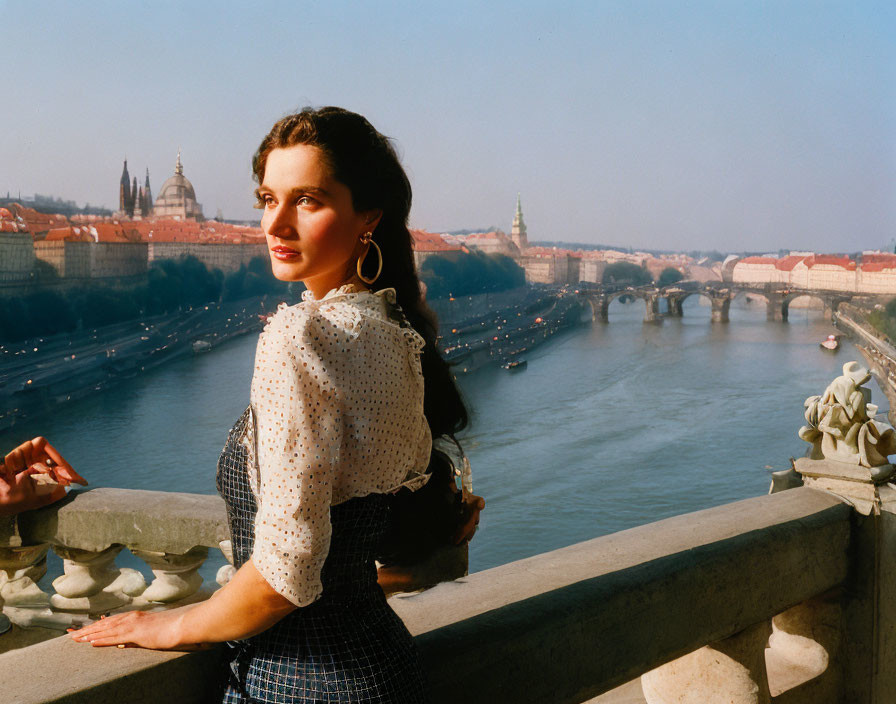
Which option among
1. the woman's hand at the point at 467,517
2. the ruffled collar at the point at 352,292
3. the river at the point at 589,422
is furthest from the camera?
the river at the point at 589,422

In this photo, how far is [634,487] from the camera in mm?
15125

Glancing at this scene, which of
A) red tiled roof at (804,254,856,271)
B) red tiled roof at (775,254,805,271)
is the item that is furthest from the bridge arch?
red tiled roof at (804,254,856,271)

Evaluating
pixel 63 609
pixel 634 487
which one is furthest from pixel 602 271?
pixel 63 609

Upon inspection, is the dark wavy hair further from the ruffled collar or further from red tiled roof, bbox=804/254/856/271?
red tiled roof, bbox=804/254/856/271

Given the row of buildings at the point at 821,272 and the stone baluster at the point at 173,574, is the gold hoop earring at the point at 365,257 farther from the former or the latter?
the row of buildings at the point at 821,272

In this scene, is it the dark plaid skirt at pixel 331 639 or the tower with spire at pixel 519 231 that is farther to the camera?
the tower with spire at pixel 519 231

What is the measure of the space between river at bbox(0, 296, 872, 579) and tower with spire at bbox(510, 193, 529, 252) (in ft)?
8.35

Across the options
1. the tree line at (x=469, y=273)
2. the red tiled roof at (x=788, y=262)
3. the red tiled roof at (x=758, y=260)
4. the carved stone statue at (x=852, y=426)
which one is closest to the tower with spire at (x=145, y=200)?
the tree line at (x=469, y=273)

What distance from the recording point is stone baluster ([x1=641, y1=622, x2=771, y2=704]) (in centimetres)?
105

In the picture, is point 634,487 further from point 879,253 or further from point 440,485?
point 440,485

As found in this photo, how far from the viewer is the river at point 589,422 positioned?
13.6 m

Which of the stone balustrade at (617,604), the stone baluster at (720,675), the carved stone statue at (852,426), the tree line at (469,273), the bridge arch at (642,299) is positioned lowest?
the bridge arch at (642,299)

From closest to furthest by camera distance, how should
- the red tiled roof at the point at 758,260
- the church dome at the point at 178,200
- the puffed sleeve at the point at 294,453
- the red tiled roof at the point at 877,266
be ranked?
the puffed sleeve at the point at 294,453, the red tiled roof at the point at 877,266, the church dome at the point at 178,200, the red tiled roof at the point at 758,260

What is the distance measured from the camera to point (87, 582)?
1279 millimetres
